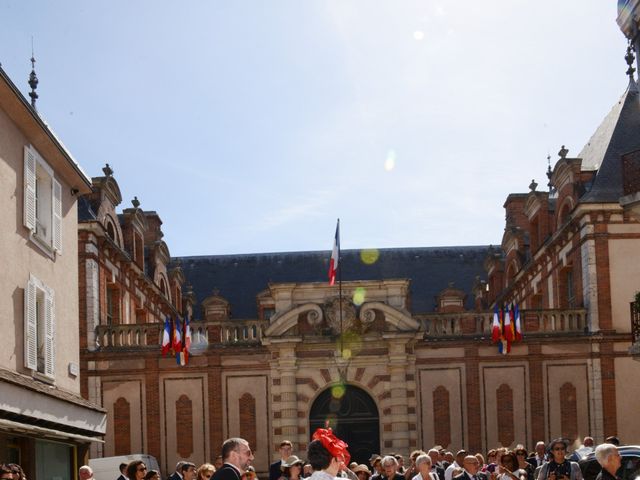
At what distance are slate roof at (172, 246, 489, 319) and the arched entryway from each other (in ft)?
53.2

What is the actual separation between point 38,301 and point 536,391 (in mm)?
15191

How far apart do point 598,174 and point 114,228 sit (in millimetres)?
13550

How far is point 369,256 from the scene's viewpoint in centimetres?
4881

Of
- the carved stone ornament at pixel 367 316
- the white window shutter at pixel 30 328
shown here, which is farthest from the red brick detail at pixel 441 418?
the white window shutter at pixel 30 328

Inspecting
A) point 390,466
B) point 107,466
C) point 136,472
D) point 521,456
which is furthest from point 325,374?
point 136,472

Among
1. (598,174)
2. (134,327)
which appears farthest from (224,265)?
(598,174)

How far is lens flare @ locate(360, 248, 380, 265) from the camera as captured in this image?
48.7 metres

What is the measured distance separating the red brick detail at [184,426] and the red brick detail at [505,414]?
7.66m

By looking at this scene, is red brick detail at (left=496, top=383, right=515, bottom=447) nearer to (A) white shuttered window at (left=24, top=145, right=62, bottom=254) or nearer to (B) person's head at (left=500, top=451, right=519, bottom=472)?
(A) white shuttered window at (left=24, top=145, right=62, bottom=254)

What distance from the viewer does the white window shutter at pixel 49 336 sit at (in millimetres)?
19359

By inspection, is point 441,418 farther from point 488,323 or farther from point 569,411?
point 569,411

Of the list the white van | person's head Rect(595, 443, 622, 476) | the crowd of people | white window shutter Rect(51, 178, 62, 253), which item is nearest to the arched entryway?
the white van

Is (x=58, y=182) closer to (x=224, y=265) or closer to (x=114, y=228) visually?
(x=114, y=228)

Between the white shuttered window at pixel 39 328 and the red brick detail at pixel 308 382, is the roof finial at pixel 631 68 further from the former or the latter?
the white shuttered window at pixel 39 328
